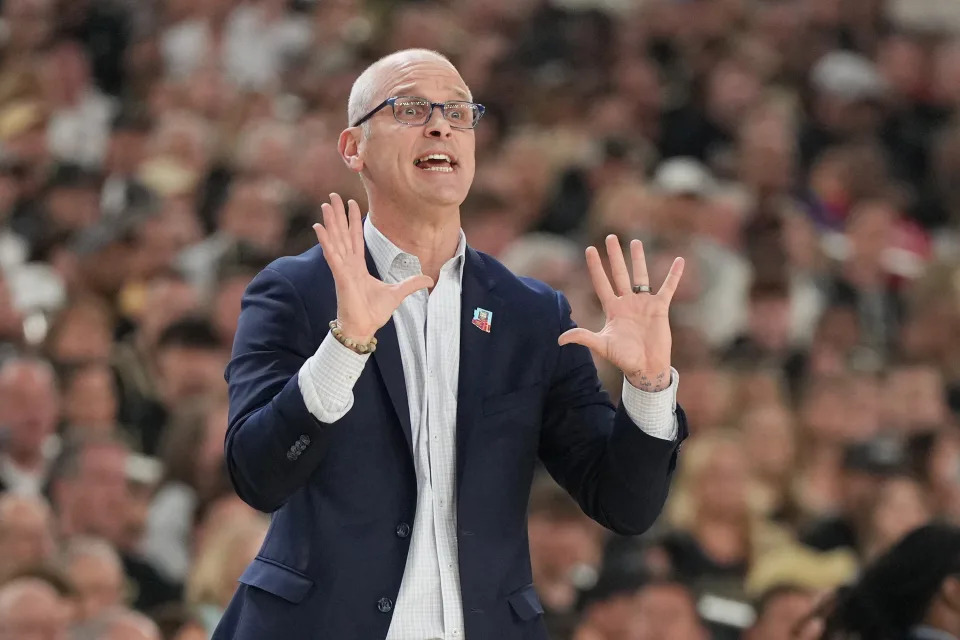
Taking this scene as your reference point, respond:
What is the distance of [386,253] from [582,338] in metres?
0.36

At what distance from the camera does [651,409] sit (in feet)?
8.45

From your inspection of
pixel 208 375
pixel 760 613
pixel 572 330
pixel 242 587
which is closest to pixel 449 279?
pixel 572 330

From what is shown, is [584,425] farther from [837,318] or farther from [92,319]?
[837,318]

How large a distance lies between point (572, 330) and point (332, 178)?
18.6 ft

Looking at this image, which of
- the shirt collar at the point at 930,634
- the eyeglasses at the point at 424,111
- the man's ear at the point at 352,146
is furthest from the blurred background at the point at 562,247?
the eyeglasses at the point at 424,111

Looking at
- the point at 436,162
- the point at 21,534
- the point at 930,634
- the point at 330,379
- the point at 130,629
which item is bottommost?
the point at 930,634

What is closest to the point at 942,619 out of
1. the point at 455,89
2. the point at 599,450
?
the point at 599,450

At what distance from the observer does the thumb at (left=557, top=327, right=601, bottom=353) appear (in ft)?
8.43

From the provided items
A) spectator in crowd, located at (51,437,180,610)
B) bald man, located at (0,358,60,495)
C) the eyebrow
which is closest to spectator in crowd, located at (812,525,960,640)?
the eyebrow

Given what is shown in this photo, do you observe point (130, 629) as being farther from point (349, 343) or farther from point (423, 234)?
point (349, 343)

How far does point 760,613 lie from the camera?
5.72m

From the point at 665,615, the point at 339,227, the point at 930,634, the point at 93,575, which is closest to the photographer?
the point at 339,227

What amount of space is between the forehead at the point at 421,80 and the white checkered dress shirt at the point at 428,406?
238 mm

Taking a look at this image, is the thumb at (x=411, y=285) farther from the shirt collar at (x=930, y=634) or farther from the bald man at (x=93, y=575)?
the bald man at (x=93, y=575)
